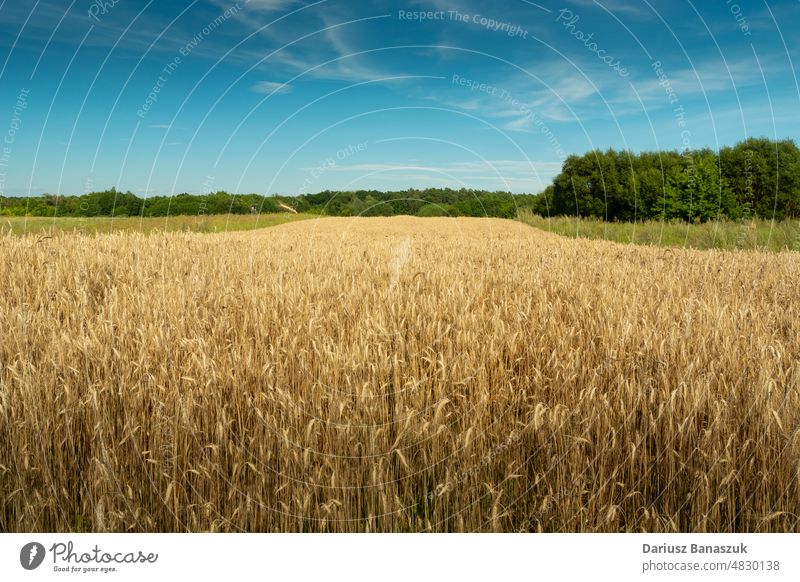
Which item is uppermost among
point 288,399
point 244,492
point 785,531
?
point 288,399

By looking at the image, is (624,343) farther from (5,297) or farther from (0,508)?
(5,297)

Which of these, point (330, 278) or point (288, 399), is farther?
point (330, 278)

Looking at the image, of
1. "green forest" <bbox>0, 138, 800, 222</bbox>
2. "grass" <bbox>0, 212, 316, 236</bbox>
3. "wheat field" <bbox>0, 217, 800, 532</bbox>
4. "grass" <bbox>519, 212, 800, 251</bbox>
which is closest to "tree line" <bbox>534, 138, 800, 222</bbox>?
"green forest" <bbox>0, 138, 800, 222</bbox>

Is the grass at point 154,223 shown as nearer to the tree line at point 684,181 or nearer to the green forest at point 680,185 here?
the green forest at point 680,185

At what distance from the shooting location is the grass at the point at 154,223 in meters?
17.6

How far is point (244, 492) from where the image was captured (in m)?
2.83

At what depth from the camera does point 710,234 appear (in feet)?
60.5

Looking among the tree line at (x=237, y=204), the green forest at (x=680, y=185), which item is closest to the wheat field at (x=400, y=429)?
the tree line at (x=237, y=204)

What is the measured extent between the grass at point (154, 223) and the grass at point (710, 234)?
14.8 meters

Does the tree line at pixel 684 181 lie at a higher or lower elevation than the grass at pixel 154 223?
higher

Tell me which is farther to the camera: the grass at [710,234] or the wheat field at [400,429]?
the grass at [710,234]

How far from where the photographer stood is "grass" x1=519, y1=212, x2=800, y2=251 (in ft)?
55.0
